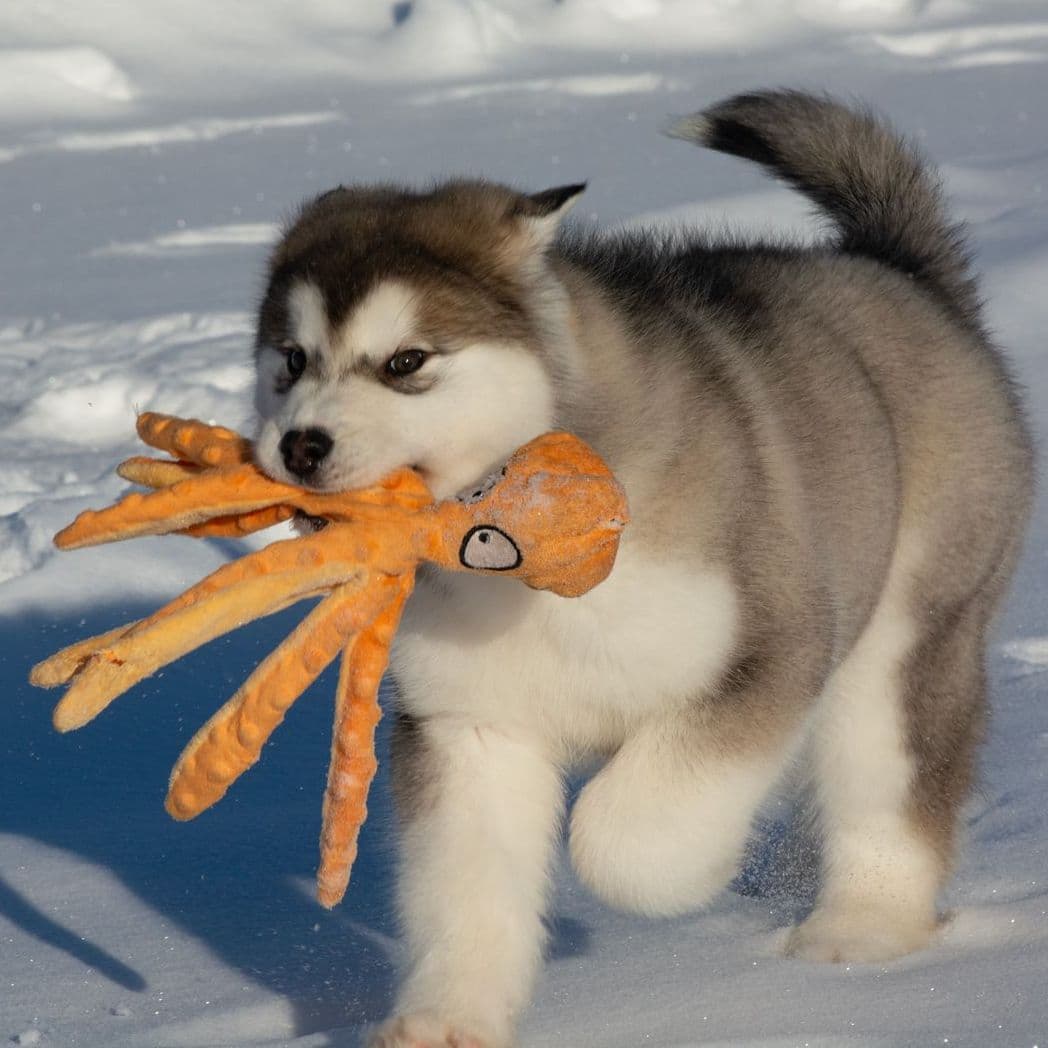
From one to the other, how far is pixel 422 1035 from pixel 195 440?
0.90 metres

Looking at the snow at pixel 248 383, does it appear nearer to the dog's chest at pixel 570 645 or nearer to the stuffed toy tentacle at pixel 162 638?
the dog's chest at pixel 570 645

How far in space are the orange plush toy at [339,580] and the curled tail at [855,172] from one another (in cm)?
138

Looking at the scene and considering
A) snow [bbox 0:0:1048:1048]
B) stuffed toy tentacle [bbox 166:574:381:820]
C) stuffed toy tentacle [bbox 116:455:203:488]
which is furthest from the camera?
snow [bbox 0:0:1048:1048]

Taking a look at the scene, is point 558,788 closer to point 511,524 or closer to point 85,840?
point 511,524

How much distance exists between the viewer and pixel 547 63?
14414mm

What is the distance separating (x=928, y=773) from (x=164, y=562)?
95.4 inches

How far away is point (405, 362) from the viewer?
2.36 metres

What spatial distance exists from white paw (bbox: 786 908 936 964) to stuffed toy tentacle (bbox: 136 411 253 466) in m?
1.28

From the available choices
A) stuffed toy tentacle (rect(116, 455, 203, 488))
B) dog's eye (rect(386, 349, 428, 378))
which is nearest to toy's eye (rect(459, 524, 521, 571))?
dog's eye (rect(386, 349, 428, 378))

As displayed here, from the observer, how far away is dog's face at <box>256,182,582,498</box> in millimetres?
2301

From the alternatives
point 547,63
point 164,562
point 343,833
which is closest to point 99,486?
point 164,562

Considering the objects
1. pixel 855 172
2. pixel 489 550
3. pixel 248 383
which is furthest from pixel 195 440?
pixel 248 383

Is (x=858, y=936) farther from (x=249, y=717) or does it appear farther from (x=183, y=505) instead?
(x=183, y=505)

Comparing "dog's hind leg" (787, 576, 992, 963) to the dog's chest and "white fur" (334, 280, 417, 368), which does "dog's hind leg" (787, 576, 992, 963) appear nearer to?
the dog's chest
